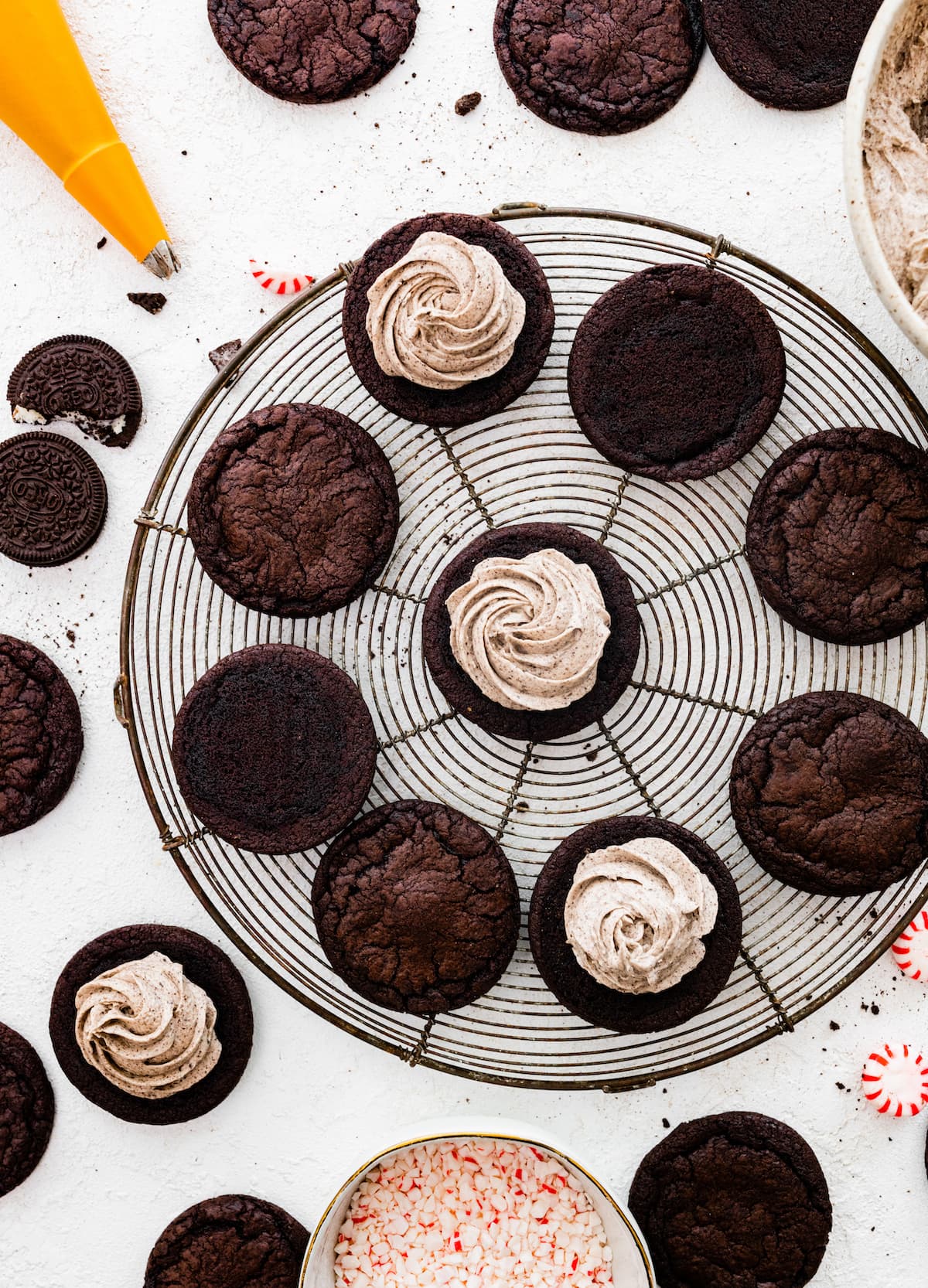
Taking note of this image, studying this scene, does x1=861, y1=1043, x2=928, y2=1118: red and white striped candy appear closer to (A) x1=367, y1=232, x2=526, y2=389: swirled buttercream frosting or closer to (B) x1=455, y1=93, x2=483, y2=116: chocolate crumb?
(A) x1=367, y1=232, x2=526, y2=389: swirled buttercream frosting

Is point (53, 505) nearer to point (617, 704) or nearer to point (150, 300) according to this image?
point (150, 300)

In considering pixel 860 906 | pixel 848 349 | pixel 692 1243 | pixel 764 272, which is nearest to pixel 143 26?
pixel 764 272

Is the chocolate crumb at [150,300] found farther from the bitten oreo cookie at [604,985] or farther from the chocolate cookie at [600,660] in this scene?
the bitten oreo cookie at [604,985]

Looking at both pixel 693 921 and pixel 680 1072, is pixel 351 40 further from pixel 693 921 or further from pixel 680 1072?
pixel 680 1072

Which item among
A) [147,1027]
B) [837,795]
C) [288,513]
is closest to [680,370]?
[288,513]

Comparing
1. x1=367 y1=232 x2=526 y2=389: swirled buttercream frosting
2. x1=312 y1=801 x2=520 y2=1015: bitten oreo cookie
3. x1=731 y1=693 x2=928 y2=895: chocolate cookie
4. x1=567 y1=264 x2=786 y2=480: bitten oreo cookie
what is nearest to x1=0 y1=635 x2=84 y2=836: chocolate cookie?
x1=312 y1=801 x2=520 y2=1015: bitten oreo cookie

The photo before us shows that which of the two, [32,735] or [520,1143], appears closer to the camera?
[520,1143]

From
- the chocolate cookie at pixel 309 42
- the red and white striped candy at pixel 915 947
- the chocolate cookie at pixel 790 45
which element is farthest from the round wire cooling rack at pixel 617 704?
the chocolate cookie at pixel 309 42
